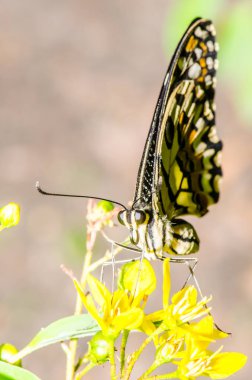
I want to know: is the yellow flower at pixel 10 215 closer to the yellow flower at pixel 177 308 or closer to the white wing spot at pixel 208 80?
the yellow flower at pixel 177 308

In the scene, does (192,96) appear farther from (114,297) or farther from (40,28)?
(40,28)

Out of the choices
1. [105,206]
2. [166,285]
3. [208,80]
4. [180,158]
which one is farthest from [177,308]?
[208,80]

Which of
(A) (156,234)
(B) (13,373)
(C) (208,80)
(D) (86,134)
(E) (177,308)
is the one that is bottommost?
(B) (13,373)

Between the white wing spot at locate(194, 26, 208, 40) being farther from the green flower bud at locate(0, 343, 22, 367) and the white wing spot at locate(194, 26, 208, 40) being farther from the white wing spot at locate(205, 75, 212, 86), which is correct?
the green flower bud at locate(0, 343, 22, 367)

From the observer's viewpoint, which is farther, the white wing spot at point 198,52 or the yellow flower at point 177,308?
the white wing spot at point 198,52

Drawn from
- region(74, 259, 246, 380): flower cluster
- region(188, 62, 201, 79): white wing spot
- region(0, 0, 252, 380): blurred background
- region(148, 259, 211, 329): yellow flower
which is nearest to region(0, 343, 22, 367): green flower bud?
region(74, 259, 246, 380): flower cluster

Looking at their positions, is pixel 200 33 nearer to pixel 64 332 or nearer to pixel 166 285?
pixel 166 285

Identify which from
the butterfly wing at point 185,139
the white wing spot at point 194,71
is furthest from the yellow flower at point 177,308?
the white wing spot at point 194,71
